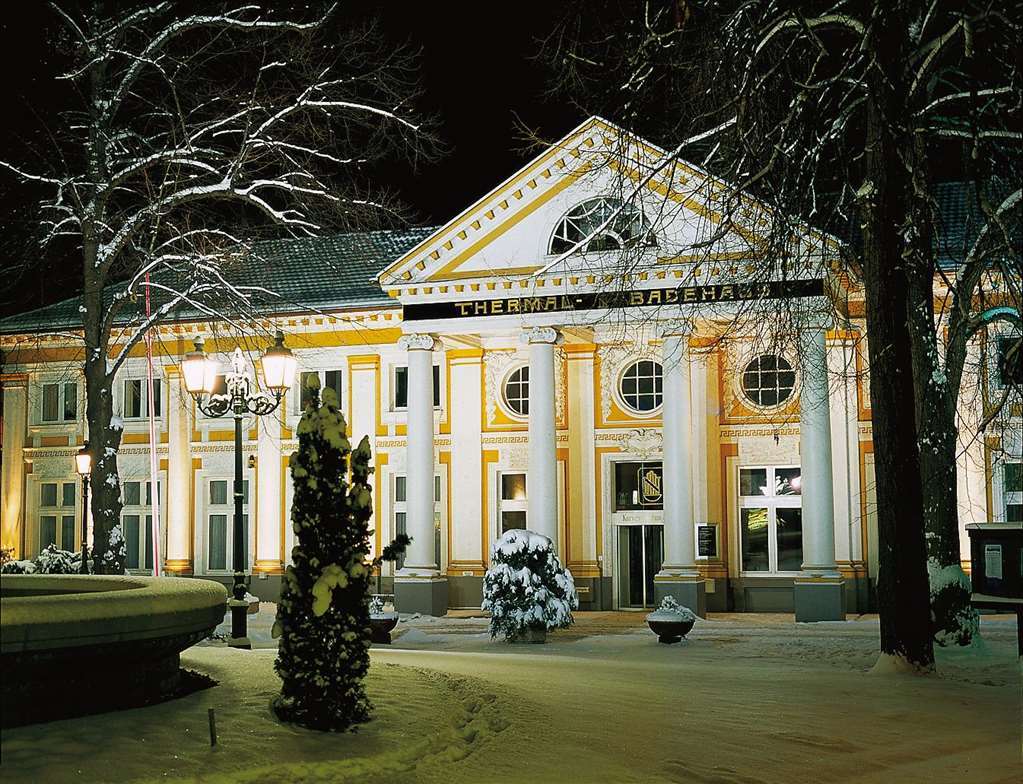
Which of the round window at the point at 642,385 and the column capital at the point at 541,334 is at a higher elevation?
the column capital at the point at 541,334

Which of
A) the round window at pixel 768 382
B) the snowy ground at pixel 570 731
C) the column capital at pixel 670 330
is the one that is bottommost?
the snowy ground at pixel 570 731

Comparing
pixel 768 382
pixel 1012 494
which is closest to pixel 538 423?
pixel 768 382

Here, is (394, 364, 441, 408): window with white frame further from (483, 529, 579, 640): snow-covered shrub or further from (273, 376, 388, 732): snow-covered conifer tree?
(273, 376, 388, 732): snow-covered conifer tree

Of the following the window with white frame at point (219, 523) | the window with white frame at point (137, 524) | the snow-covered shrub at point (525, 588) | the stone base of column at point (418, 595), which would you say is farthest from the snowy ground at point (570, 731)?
the window with white frame at point (137, 524)

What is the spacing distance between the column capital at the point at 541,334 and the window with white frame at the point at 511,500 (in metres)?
4.85

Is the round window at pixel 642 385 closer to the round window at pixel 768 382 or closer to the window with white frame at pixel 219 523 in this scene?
the round window at pixel 768 382

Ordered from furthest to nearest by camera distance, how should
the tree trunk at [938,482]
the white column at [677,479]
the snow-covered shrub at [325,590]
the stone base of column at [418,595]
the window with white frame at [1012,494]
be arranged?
the stone base of column at [418,595], the window with white frame at [1012,494], the white column at [677,479], the tree trunk at [938,482], the snow-covered shrub at [325,590]

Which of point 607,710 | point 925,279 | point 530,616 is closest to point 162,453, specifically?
point 530,616

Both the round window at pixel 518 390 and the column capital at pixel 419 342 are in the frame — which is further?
the round window at pixel 518 390

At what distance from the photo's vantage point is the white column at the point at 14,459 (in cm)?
3525

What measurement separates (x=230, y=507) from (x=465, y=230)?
1079 cm

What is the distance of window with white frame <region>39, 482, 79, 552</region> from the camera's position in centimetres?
3506

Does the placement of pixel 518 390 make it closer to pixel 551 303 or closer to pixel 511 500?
pixel 511 500

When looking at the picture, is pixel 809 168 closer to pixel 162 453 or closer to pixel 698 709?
pixel 698 709
